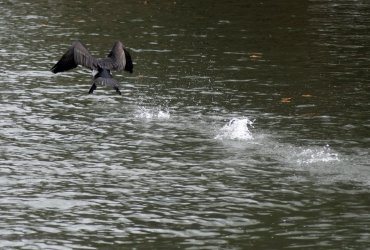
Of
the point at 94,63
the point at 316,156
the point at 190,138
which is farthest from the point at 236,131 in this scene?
the point at 94,63

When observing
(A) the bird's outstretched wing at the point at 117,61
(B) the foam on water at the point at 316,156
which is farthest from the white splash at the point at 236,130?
(A) the bird's outstretched wing at the point at 117,61

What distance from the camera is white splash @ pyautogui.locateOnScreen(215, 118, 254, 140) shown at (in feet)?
44.0

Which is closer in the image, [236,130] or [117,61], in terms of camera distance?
[117,61]

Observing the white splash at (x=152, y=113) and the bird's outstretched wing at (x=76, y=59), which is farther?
the white splash at (x=152, y=113)

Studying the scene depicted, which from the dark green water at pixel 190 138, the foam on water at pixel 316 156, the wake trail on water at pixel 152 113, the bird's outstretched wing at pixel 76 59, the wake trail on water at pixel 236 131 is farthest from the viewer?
the wake trail on water at pixel 152 113

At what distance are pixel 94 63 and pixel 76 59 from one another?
0.24 metres

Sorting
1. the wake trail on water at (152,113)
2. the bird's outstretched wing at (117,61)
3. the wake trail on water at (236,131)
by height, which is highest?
the bird's outstretched wing at (117,61)

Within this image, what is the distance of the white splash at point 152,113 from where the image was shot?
48.1 ft

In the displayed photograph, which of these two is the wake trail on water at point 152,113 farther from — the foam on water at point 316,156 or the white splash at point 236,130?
the foam on water at point 316,156

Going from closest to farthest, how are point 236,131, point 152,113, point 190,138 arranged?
point 190,138 → point 236,131 → point 152,113

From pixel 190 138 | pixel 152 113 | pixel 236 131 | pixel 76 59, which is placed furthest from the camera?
pixel 152 113

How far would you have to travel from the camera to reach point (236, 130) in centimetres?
1364

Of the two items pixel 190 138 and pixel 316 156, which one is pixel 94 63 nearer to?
pixel 190 138

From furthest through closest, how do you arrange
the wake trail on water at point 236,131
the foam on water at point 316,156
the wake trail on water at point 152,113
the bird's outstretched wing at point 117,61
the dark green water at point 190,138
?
the wake trail on water at point 152,113, the wake trail on water at point 236,131, the bird's outstretched wing at point 117,61, the foam on water at point 316,156, the dark green water at point 190,138
